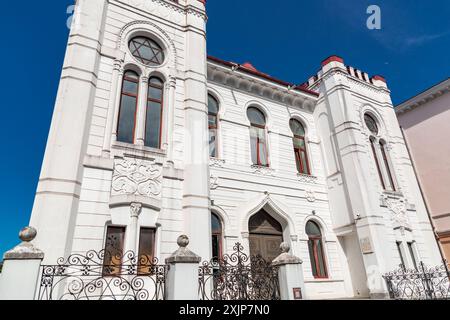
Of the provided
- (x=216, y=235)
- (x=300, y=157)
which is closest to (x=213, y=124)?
(x=216, y=235)

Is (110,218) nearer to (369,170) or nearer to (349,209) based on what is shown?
(349,209)

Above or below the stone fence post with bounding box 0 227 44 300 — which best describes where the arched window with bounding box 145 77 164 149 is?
above

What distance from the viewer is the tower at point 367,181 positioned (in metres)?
11.9

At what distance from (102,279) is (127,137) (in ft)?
12.7

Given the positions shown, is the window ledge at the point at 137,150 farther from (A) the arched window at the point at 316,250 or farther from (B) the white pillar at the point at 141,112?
(A) the arched window at the point at 316,250

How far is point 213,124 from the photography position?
39.9 feet

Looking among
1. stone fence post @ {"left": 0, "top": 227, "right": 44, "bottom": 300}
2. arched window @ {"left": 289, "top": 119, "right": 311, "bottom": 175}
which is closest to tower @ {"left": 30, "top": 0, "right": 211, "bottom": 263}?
stone fence post @ {"left": 0, "top": 227, "right": 44, "bottom": 300}

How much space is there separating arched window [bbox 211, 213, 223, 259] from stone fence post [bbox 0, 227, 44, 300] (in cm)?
626

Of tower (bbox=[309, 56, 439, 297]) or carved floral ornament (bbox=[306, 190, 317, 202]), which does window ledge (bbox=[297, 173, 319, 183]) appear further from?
tower (bbox=[309, 56, 439, 297])

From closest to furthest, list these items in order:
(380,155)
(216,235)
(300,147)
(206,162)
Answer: (206,162), (216,235), (300,147), (380,155)

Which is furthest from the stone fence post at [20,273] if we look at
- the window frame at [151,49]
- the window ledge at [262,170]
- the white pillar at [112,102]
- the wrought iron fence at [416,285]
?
the wrought iron fence at [416,285]

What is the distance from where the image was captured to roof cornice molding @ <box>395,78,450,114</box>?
1673 cm

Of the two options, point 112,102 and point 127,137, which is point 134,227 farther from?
point 112,102

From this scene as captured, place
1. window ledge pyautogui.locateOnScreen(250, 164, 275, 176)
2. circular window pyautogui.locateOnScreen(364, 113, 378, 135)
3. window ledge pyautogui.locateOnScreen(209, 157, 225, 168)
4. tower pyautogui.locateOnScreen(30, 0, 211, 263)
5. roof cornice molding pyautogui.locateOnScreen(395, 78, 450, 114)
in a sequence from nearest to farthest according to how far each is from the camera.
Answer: tower pyautogui.locateOnScreen(30, 0, 211, 263)
window ledge pyautogui.locateOnScreen(209, 157, 225, 168)
window ledge pyautogui.locateOnScreen(250, 164, 275, 176)
circular window pyautogui.locateOnScreen(364, 113, 378, 135)
roof cornice molding pyautogui.locateOnScreen(395, 78, 450, 114)
